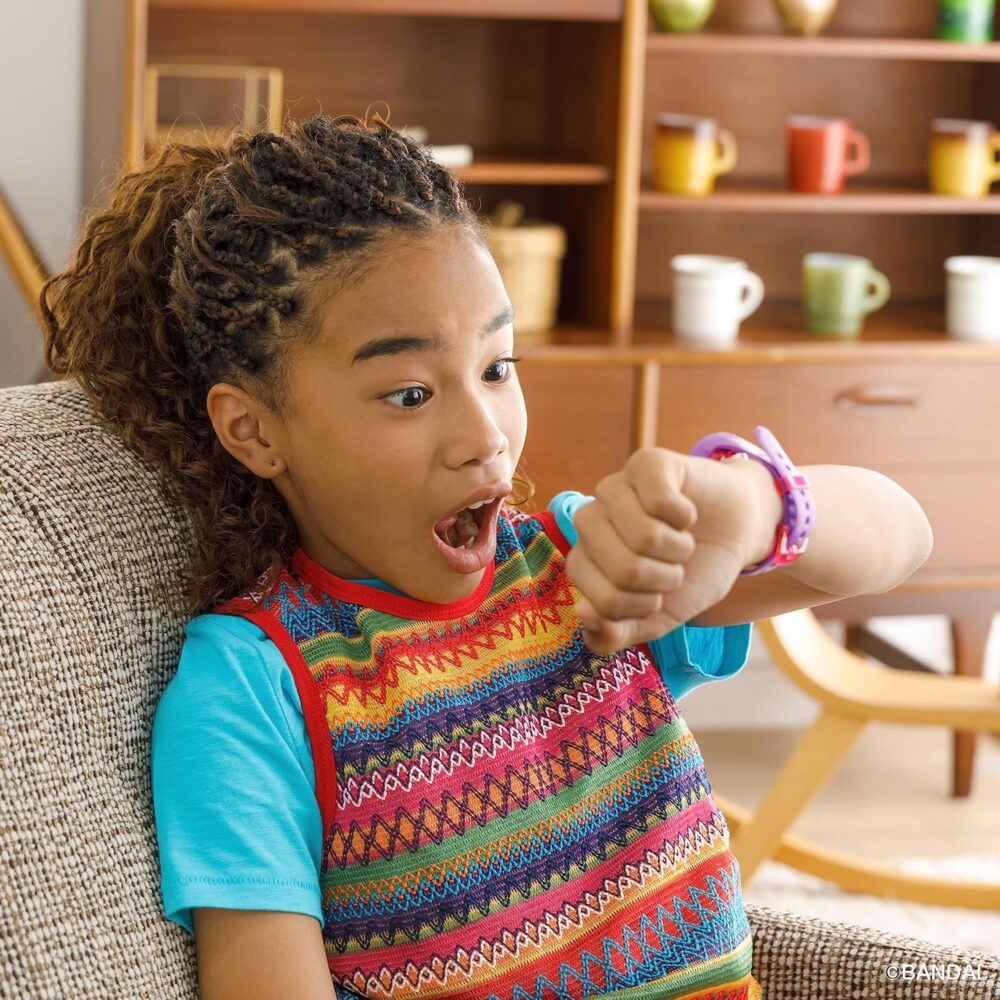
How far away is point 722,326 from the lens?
2.39m

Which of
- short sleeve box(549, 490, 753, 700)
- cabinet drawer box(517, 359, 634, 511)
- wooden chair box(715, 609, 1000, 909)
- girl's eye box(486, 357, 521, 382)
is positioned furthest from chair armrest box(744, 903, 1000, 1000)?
cabinet drawer box(517, 359, 634, 511)

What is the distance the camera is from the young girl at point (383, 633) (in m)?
0.86

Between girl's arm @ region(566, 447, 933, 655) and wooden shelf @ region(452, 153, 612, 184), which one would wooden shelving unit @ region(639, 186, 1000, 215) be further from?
girl's arm @ region(566, 447, 933, 655)

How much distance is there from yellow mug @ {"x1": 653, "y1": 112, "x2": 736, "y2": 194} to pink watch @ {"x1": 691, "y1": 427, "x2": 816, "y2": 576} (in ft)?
5.42

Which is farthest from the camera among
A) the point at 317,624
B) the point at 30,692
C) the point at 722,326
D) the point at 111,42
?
the point at 722,326

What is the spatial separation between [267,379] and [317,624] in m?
0.16

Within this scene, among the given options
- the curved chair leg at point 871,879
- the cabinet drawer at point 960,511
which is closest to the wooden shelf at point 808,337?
the cabinet drawer at point 960,511

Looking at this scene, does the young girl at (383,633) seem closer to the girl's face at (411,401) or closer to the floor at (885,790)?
the girl's face at (411,401)

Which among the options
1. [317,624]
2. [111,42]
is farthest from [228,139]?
[111,42]

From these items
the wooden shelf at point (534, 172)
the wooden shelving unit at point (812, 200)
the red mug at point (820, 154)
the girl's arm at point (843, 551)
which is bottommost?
the girl's arm at point (843, 551)

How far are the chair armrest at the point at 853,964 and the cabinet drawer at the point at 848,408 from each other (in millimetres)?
1381

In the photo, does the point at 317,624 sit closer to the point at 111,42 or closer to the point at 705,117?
the point at 111,42

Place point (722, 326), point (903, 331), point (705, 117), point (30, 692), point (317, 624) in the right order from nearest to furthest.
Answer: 1. point (30, 692)
2. point (317, 624)
3. point (722, 326)
4. point (903, 331)
5. point (705, 117)

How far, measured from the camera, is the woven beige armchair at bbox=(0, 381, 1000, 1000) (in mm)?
802
